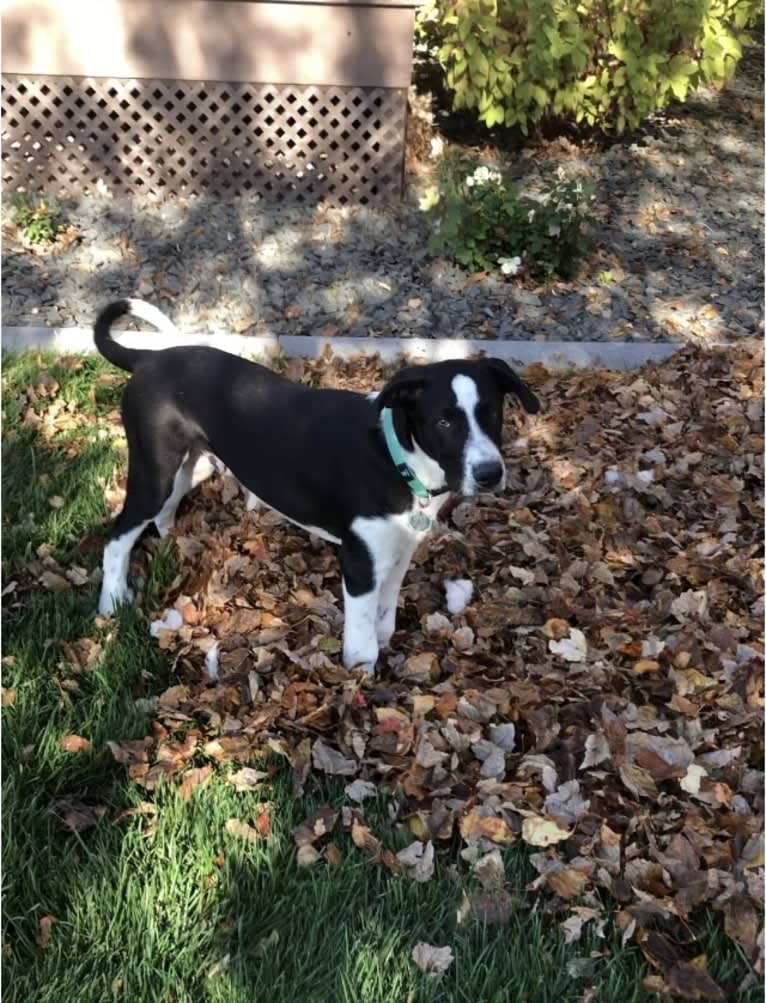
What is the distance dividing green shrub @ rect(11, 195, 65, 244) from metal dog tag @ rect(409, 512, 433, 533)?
480cm

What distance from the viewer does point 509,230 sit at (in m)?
6.86

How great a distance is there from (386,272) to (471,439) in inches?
164

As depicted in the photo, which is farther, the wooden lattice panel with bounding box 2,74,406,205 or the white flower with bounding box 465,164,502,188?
the wooden lattice panel with bounding box 2,74,406,205

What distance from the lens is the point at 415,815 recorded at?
9.96ft

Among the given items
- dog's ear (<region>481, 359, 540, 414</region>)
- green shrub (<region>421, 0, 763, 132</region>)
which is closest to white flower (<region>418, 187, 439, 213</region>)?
green shrub (<region>421, 0, 763, 132</region>)

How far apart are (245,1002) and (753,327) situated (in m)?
5.57

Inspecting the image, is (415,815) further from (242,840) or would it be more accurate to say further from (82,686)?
(82,686)

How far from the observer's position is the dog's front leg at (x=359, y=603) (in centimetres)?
351

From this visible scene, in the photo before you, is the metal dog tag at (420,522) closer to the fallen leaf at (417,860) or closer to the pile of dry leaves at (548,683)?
the pile of dry leaves at (548,683)

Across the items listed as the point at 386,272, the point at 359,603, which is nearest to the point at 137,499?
the point at 359,603

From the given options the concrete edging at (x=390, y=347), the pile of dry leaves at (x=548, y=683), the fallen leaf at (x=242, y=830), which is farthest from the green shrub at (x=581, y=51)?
the fallen leaf at (x=242, y=830)

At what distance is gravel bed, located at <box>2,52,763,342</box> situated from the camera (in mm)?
6543

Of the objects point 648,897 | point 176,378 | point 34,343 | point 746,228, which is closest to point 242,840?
point 648,897

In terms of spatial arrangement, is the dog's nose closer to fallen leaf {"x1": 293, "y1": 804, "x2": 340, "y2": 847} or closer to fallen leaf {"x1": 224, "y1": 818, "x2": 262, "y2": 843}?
fallen leaf {"x1": 293, "y1": 804, "x2": 340, "y2": 847}
